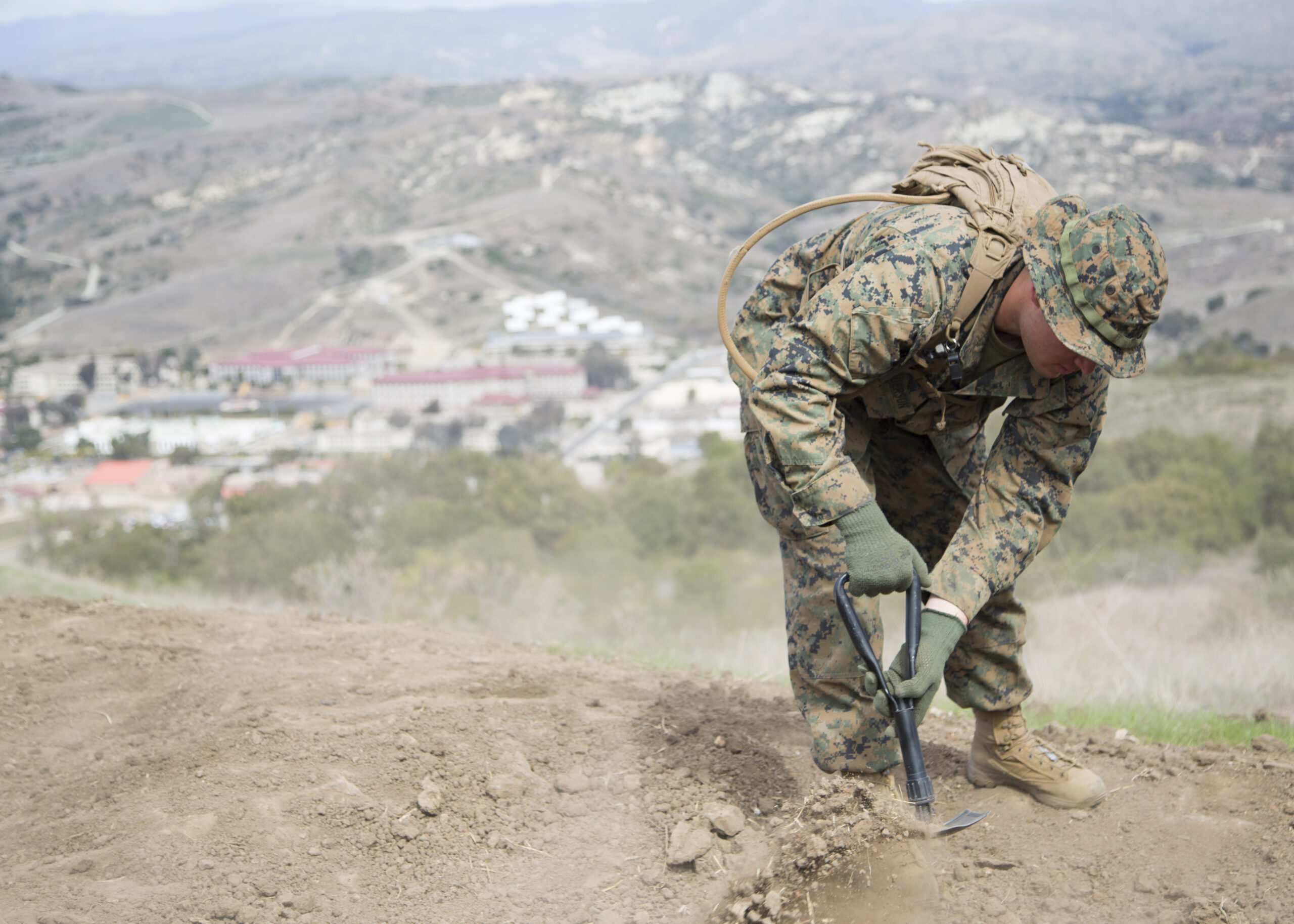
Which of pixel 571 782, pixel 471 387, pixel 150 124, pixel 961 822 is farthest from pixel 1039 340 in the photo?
pixel 150 124

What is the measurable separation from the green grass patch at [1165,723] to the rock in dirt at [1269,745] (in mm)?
93

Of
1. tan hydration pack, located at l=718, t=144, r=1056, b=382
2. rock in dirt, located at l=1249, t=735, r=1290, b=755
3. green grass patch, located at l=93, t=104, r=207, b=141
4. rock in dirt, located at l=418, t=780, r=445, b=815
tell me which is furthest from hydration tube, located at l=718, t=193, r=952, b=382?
green grass patch, located at l=93, t=104, r=207, b=141

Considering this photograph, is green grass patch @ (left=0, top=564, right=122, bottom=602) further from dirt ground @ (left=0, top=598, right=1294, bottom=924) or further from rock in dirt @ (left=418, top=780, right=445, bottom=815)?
rock in dirt @ (left=418, top=780, right=445, bottom=815)

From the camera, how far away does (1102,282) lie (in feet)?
6.50

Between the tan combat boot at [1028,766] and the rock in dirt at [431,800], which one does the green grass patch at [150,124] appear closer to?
the rock in dirt at [431,800]

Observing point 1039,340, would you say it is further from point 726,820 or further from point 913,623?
point 726,820

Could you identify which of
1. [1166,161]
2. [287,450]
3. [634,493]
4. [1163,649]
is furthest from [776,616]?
[1166,161]

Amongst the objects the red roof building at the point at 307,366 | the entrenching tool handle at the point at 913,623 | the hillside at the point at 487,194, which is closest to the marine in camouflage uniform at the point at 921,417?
the entrenching tool handle at the point at 913,623

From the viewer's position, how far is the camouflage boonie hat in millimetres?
1984

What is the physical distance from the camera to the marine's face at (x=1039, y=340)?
2.10m

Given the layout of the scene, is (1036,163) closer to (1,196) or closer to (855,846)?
(855,846)

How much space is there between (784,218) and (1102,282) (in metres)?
0.76

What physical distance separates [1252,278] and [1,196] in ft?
359

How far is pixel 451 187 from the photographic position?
95.5 meters
